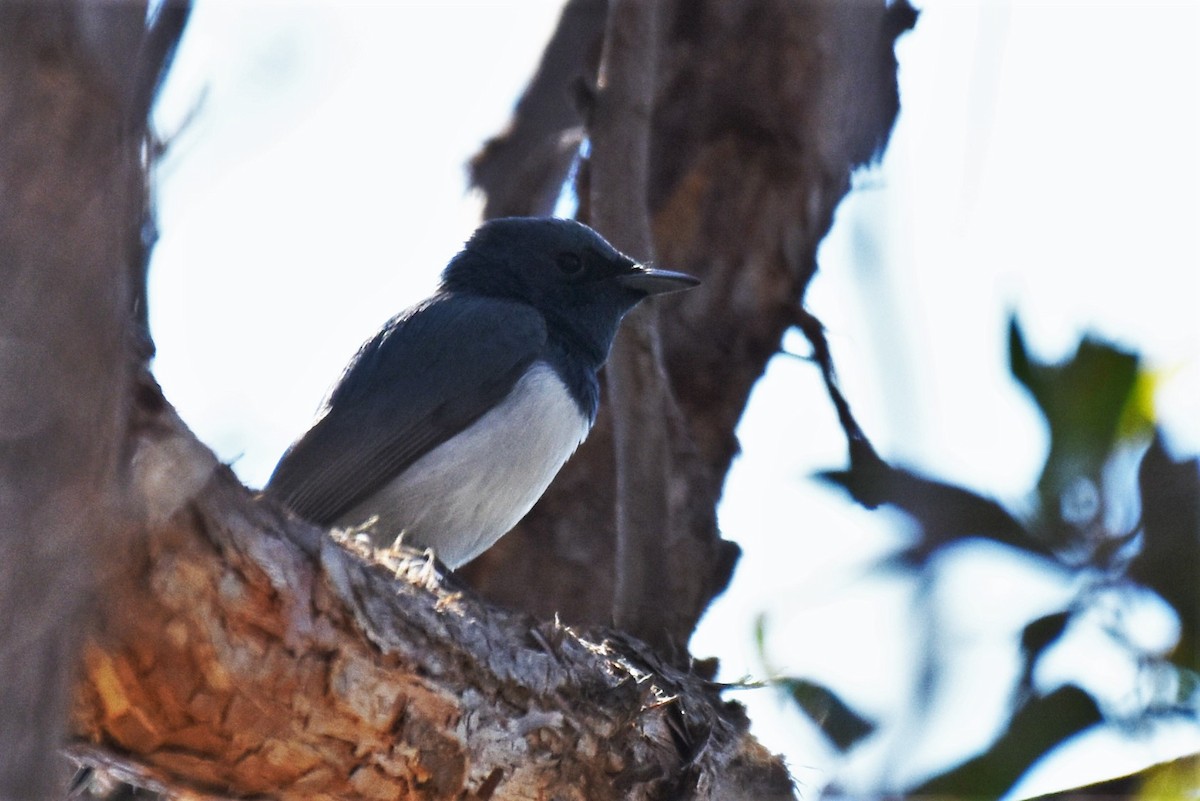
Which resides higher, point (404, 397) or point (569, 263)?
point (569, 263)

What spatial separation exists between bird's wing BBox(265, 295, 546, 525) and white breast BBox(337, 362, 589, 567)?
2.8 inches

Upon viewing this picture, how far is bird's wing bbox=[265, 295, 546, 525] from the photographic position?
5199mm

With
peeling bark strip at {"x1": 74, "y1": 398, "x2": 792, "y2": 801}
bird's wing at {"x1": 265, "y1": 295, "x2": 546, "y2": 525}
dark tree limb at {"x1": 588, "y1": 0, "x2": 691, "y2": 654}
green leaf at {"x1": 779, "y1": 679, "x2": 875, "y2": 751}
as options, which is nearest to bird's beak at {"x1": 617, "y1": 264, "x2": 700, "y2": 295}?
dark tree limb at {"x1": 588, "y1": 0, "x2": 691, "y2": 654}

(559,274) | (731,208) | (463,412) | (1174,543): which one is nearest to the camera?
(1174,543)

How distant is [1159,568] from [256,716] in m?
2.33

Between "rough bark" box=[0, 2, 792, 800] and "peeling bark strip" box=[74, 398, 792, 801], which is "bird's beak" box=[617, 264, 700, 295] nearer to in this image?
"rough bark" box=[0, 2, 792, 800]

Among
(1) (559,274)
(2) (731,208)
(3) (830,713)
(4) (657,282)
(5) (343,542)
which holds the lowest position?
(3) (830,713)

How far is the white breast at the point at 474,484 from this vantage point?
5.23 m

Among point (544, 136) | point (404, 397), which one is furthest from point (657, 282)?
point (544, 136)

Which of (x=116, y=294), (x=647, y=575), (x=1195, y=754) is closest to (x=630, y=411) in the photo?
(x=647, y=575)

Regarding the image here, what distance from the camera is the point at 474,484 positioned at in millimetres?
5215

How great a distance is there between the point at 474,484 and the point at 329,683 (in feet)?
6.55

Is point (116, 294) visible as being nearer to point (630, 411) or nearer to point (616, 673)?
point (616, 673)

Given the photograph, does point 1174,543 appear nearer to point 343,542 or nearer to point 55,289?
point 343,542
